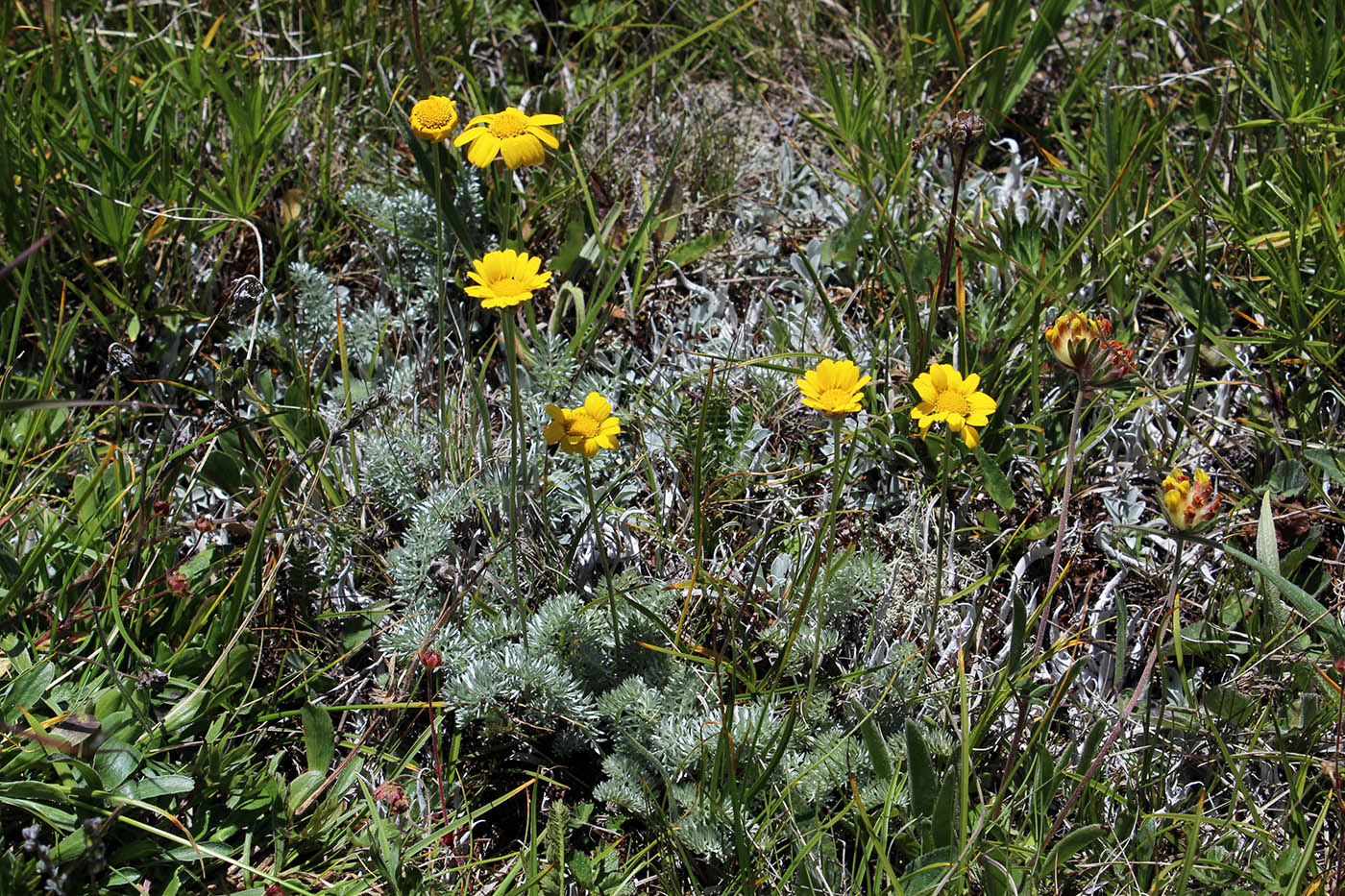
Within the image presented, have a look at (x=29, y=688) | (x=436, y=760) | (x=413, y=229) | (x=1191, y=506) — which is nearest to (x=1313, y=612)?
(x=1191, y=506)

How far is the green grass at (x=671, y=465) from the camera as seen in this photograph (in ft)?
6.08

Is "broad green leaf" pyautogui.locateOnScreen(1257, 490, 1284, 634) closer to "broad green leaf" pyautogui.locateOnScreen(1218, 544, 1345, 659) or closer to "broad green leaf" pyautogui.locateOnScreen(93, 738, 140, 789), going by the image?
"broad green leaf" pyautogui.locateOnScreen(1218, 544, 1345, 659)

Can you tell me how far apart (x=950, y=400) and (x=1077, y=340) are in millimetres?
233

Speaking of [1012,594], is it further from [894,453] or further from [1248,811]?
[1248,811]

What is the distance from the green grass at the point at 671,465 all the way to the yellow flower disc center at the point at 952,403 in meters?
0.19

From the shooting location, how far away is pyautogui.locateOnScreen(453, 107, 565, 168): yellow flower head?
1829 millimetres

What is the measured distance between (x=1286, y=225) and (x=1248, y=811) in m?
1.32

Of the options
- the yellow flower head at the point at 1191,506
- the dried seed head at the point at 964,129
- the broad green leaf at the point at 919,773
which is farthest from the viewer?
the dried seed head at the point at 964,129

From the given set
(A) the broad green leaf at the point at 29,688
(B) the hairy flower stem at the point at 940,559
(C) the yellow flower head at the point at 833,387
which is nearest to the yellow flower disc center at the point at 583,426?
(C) the yellow flower head at the point at 833,387

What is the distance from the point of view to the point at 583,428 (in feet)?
5.84

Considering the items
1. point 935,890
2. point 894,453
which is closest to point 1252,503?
point 894,453

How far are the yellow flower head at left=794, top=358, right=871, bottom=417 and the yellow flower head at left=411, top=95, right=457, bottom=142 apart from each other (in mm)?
820

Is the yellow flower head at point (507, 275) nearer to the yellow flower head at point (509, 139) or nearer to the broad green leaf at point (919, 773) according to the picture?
the yellow flower head at point (509, 139)

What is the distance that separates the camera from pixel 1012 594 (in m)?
2.17
